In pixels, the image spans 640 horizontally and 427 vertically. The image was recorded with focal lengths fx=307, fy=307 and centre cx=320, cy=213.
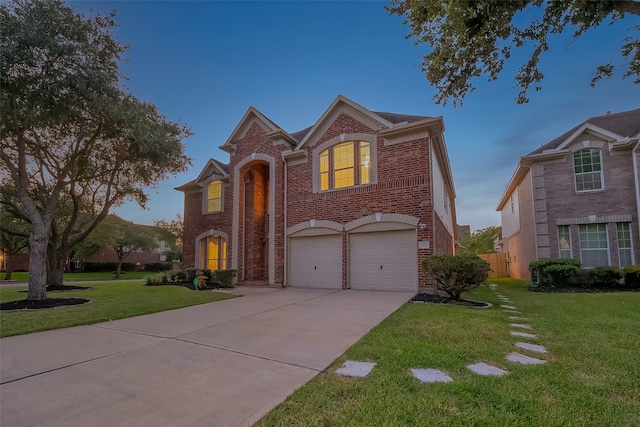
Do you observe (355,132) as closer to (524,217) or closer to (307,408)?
(307,408)

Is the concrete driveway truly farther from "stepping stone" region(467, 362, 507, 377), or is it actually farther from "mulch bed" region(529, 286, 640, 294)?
"mulch bed" region(529, 286, 640, 294)

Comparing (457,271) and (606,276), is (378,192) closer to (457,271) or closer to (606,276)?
(457,271)

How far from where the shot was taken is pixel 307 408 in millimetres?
2480

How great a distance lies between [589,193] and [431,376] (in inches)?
571

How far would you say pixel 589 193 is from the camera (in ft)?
42.7

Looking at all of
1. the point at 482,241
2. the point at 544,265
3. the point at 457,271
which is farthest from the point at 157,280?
the point at 482,241

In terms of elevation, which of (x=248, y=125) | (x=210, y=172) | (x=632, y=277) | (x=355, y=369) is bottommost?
(x=355, y=369)

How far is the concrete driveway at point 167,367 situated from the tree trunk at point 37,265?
439 cm

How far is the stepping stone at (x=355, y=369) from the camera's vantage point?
3.20 metres

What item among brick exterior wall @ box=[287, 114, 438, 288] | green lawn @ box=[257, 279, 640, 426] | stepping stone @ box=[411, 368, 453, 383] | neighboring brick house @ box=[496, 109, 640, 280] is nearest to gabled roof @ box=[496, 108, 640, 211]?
neighboring brick house @ box=[496, 109, 640, 280]

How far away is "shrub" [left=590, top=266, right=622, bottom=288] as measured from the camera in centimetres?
1114

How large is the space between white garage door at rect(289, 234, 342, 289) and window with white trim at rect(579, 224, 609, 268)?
10.6m

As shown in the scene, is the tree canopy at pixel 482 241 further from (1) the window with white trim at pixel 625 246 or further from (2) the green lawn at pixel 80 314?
(2) the green lawn at pixel 80 314

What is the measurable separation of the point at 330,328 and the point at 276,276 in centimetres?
791
